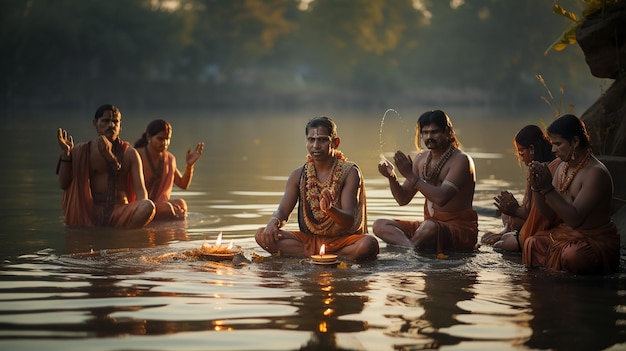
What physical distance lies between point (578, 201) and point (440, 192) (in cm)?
157

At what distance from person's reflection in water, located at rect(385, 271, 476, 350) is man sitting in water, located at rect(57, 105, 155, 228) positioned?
3908 millimetres

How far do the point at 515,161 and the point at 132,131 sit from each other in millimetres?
15522

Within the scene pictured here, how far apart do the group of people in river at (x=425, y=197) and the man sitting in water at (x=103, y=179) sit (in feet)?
0.03

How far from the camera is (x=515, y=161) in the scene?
21906mm

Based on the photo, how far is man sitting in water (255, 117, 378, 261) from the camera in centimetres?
875

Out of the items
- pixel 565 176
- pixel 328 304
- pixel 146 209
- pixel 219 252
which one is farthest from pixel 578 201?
pixel 146 209

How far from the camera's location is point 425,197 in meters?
9.37

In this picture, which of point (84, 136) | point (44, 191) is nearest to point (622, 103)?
point (44, 191)

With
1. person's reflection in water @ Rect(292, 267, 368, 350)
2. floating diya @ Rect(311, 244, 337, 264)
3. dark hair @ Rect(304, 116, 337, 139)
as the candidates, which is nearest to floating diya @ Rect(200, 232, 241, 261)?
floating diya @ Rect(311, 244, 337, 264)

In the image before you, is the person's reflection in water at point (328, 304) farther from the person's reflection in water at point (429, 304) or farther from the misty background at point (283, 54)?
the misty background at point (283, 54)

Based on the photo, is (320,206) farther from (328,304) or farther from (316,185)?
(328,304)

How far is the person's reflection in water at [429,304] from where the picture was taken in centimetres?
593

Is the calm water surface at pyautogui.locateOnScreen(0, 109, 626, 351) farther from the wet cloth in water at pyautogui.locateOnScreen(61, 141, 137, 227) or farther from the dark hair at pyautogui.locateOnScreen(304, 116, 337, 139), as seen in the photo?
the dark hair at pyautogui.locateOnScreen(304, 116, 337, 139)

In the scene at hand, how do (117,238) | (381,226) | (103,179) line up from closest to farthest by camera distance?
(381,226) → (117,238) → (103,179)
